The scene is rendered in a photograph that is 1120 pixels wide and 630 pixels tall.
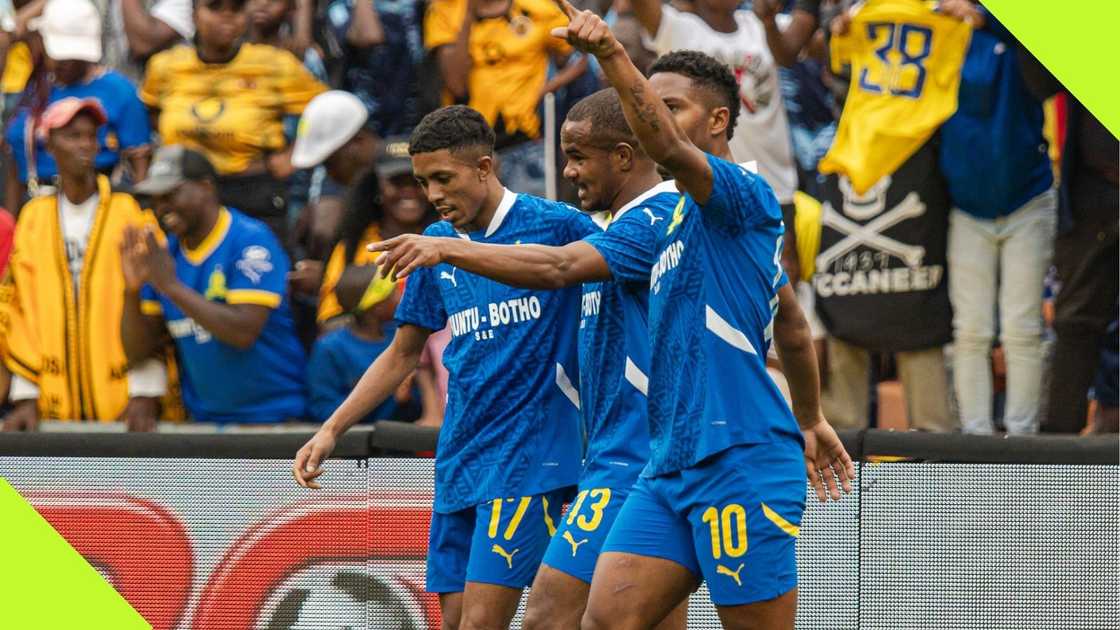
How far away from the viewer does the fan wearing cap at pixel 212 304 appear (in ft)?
28.7

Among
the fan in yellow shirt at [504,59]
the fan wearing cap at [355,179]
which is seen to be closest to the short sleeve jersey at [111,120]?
the fan wearing cap at [355,179]

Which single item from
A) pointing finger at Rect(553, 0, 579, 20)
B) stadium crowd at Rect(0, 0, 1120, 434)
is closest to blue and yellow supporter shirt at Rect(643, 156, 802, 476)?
pointing finger at Rect(553, 0, 579, 20)

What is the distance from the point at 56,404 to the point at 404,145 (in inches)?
91.6

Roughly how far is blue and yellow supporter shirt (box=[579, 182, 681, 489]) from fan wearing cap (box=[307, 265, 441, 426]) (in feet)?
9.60

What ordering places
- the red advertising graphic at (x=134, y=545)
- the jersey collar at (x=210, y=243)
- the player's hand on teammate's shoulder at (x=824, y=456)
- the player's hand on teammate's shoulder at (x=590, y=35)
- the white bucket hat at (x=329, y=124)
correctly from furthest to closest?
1. the white bucket hat at (x=329, y=124)
2. the jersey collar at (x=210, y=243)
3. the red advertising graphic at (x=134, y=545)
4. the player's hand on teammate's shoulder at (x=824, y=456)
5. the player's hand on teammate's shoulder at (x=590, y=35)

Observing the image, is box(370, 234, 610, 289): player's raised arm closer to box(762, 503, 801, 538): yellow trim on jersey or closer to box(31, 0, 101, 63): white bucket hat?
box(762, 503, 801, 538): yellow trim on jersey

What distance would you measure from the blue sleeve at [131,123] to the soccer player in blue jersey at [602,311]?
5.28 meters

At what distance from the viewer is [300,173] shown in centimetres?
1012

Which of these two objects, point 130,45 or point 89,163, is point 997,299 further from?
point 130,45

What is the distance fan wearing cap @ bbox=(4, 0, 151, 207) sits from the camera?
33.7ft

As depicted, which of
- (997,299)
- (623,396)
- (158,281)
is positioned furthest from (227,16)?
(623,396)

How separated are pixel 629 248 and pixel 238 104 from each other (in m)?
5.17

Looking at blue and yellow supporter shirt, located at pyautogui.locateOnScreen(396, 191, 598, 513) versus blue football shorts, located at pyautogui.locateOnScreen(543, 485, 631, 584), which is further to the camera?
blue and yellow supporter shirt, located at pyautogui.locateOnScreen(396, 191, 598, 513)

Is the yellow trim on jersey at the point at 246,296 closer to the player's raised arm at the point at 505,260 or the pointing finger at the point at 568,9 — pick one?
the player's raised arm at the point at 505,260
